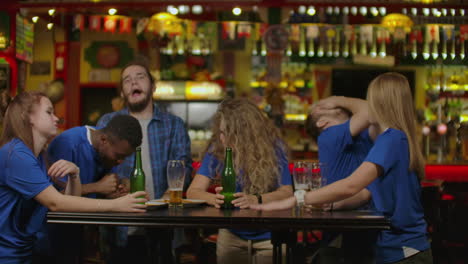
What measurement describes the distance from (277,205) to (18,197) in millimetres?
1209

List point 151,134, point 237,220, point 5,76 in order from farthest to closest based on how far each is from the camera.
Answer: point 5,76 → point 151,134 → point 237,220

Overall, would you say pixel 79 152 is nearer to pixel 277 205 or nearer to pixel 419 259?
pixel 277 205

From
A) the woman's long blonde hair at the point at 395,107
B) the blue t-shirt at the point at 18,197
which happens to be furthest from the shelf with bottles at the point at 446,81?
the blue t-shirt at the point at 18,197

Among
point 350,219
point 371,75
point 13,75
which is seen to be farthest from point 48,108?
point 371,75

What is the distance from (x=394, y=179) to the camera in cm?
264

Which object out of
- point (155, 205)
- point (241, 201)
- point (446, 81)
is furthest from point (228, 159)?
point (446, 81)

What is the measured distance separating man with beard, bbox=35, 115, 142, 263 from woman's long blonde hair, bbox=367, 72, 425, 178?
1157 mm

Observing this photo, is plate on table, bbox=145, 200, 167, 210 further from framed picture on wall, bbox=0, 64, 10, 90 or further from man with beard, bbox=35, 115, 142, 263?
framed picture on wall, bbox=0, 64, 10, 90

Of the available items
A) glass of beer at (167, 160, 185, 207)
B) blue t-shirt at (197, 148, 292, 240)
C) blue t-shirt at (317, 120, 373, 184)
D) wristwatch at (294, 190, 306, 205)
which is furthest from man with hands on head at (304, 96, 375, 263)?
glass of beer at (167, 160, 185, 207)

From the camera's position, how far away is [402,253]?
8.47ft

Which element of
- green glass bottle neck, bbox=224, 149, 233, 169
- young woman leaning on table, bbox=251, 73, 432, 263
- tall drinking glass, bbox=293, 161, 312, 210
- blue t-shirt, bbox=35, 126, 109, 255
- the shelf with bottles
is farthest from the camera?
the shelf with bottles

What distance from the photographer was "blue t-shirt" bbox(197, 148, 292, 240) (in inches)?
119

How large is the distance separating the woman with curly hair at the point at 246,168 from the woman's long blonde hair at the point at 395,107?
68 cm

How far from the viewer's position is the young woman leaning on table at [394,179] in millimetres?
2592
